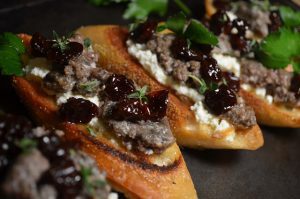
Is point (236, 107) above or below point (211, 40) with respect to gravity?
below

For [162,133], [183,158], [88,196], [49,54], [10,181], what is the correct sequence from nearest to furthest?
1. [10,181]
2. [88,196]
3. [162,133]
4. [49,54]
5. [183,158]

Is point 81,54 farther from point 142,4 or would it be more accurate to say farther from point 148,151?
point 142,4

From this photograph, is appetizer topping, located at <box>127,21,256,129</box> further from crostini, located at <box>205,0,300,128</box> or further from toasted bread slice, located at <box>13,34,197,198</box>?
toasted bread slice, located at <box>13,34,197,198</box>

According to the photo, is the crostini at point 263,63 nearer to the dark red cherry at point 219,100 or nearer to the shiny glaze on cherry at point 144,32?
the dark red cherry at point 219,100

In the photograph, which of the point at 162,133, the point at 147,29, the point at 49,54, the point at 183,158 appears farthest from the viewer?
the point at 147,29

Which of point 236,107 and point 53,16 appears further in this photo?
point 53,16

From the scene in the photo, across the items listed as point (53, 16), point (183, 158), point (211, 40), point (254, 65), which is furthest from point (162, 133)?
point (53, 16)

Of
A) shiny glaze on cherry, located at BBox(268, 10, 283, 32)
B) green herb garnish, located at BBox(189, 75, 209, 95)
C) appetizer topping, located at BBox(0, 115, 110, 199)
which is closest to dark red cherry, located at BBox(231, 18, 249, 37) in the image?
shiny glaze on cherry, located at BBox(268, 10, 283, 32)
